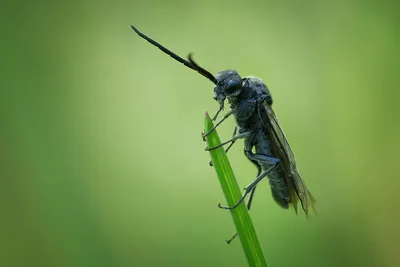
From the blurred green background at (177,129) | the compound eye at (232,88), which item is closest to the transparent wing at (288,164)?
the compound eye at (232,88)

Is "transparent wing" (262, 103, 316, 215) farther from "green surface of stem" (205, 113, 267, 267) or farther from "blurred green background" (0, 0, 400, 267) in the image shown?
"green surface of stem" (205, 113, 267, 267)

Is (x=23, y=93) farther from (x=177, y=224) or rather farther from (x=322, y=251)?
(x=322, y=251)

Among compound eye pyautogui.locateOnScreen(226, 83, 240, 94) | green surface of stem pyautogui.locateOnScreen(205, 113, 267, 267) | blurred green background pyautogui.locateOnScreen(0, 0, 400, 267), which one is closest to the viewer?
green surface of stem pyautogui.locateOnScreen(205, 113, 267, 267)

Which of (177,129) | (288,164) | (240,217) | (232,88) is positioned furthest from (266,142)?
(240,217)

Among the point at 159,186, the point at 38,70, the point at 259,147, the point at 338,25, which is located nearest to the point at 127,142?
the point at 159,186

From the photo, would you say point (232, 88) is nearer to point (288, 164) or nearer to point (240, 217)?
point (288, 164)

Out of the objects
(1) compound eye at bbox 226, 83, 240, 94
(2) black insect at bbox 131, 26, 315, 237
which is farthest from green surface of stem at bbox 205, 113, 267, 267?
(2) black insect at bbox 131, 26, 315, 237
